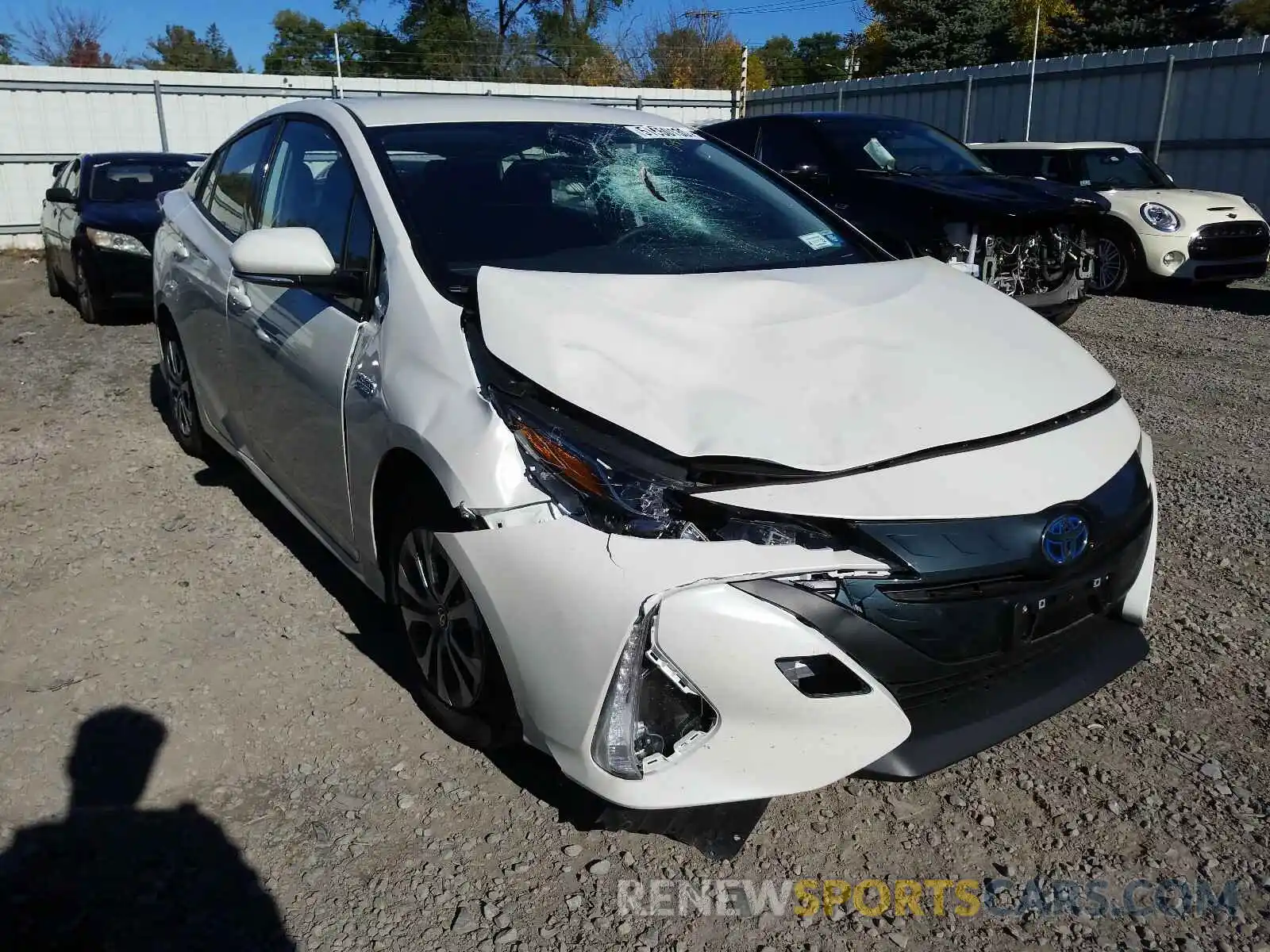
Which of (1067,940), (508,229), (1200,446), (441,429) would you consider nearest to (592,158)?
(508,229)

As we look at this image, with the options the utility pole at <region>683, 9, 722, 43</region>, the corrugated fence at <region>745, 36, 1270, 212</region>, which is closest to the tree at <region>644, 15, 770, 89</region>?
the utility pole at <region>683, 9, 722, 43</region>

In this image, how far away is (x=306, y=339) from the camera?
10.2 ft

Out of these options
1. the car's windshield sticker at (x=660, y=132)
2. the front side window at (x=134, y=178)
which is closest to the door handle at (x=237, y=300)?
the car's windshield sticker at (x=660, y=132)

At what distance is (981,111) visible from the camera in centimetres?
1586

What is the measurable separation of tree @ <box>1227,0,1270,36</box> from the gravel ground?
126 ft

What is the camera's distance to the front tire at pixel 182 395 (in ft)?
15.9

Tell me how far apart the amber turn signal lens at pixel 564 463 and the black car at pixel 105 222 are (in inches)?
270

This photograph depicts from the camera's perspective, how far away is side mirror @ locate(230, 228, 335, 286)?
2893mm

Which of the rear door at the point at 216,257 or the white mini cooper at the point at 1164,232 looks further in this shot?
the white mini cooper at the point at 1164,232

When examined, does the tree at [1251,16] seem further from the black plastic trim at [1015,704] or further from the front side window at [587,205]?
the black plastic trim at [1015,704]

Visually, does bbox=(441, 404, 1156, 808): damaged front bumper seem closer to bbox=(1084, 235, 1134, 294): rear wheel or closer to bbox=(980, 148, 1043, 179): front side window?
bbox=(1084, 235, 1134, 294): rear wheel

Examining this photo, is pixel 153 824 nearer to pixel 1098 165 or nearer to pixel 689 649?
pixel 689 649

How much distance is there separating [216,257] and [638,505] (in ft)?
8.68

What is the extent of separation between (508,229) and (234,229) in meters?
1.55
